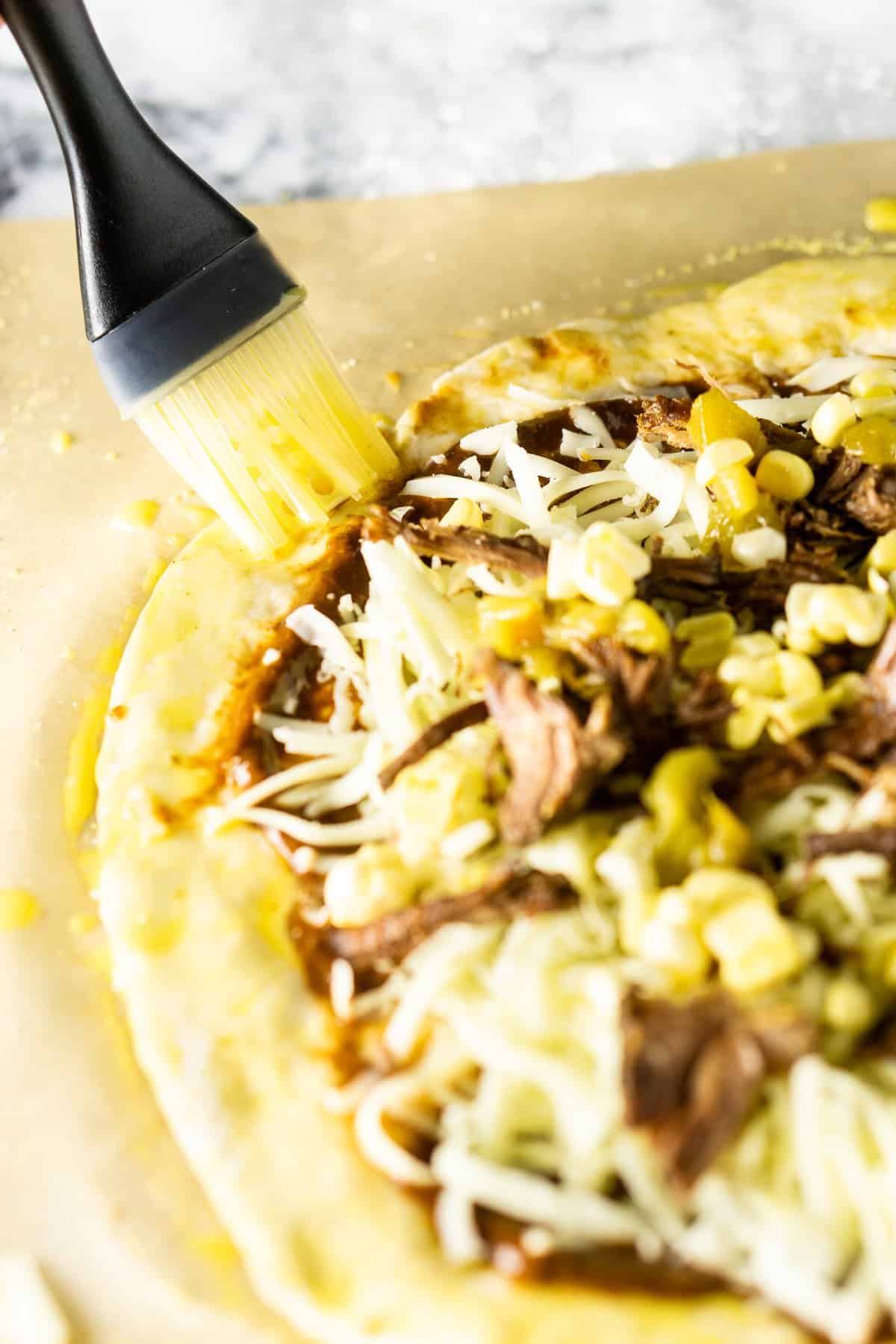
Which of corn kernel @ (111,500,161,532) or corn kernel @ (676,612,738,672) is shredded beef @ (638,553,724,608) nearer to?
corn kernel @ (676,612,738,672)

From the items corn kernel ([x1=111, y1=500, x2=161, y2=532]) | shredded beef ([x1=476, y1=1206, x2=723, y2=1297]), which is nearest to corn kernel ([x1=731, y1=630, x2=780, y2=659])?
shredded beef ([x1=476, y1=1206, x2=723, y2=1297])

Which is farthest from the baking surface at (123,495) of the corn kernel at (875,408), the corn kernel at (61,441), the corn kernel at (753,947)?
the corn kernel at (875,408)

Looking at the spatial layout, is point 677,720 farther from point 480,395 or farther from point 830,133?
point 830,133

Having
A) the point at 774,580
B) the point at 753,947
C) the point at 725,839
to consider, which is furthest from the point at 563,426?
the point at 753,947

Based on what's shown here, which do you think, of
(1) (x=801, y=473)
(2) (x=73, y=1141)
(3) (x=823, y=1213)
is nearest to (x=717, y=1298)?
(3) (x=823, y=1213)

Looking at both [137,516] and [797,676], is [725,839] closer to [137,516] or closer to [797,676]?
[797,676]

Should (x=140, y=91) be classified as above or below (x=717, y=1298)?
above

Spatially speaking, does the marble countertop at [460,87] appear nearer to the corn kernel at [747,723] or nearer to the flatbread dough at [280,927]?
the flatbread dough at [280,927]
